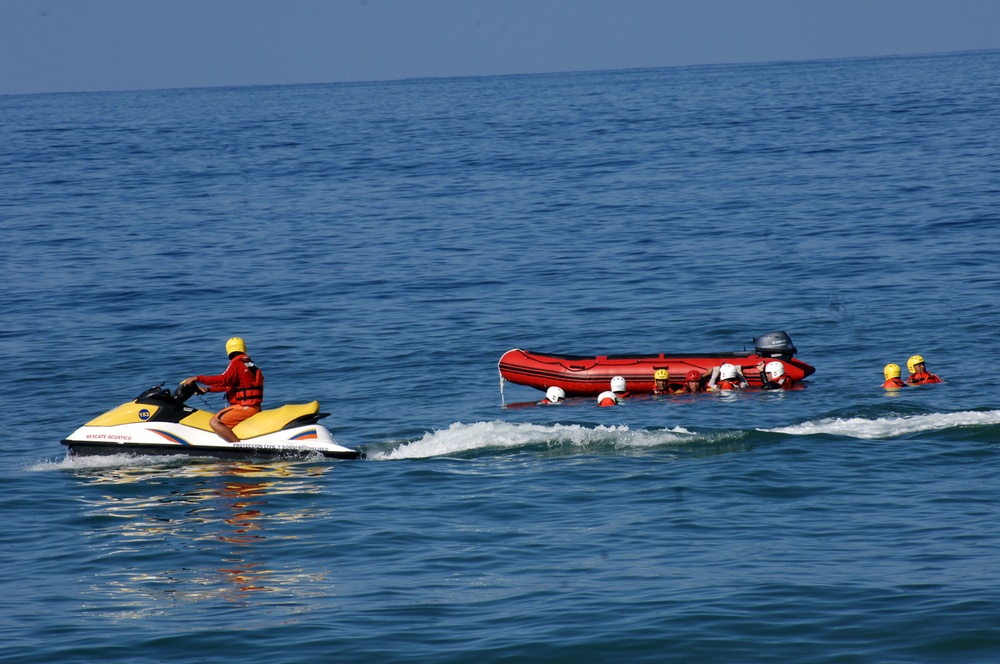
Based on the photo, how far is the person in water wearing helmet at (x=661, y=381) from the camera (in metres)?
19.0

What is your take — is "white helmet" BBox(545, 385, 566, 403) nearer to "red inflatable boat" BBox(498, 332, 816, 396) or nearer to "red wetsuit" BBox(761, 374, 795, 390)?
→ "red inflatable boat" BBox(498, 332, 816, 396)

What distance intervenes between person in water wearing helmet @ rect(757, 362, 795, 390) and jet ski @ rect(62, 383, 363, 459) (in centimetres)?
747

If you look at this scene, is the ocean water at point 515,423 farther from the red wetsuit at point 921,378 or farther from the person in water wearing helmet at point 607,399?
the person in water wearing helmet at point 607,399

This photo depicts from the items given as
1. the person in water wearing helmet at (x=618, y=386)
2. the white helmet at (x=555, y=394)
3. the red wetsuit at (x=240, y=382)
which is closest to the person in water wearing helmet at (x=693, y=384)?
the person in water wearing helmet at (x=618, y=386)

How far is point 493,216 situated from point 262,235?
819 cm

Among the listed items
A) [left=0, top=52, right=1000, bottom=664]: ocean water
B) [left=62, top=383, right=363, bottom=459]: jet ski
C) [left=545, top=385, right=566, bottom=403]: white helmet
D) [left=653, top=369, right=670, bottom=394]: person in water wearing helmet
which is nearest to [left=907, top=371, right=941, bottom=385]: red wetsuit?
[left=0, top=52, right=1000, bottom=664]: ocean water

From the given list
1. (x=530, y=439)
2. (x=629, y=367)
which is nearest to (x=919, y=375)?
(x=629, y=367)

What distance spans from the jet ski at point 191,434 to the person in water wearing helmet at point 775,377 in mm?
7473

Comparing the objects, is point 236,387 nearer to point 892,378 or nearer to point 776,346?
point 776,346

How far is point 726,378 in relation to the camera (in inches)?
754

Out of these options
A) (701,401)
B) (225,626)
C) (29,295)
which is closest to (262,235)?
(29,295)

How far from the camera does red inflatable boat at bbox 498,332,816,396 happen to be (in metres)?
19.3

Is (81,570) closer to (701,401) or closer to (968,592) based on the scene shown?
(968,592)

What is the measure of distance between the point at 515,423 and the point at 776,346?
17.4 ft
